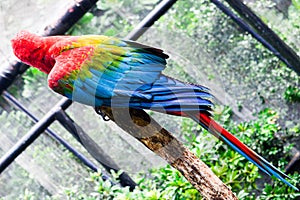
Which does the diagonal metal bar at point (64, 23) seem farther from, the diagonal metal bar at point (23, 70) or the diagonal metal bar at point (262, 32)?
the diagonal metal bar at point (262, 32)

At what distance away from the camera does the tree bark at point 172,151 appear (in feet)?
2.81

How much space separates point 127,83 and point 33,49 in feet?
0.64

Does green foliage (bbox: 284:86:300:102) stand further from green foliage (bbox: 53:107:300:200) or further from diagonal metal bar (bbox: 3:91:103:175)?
diagonal metal bar (bbox: 3:91:103:175)

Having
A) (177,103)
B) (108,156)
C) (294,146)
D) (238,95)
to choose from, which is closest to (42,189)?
(108,156)

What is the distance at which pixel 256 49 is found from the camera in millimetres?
1491

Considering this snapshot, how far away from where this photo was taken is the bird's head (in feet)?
3.05

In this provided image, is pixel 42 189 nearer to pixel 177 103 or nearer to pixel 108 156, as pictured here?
pixel 108 156

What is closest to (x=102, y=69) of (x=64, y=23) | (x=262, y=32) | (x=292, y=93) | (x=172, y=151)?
(x=172, y=151)

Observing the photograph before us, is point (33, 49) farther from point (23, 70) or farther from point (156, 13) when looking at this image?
point (156, 13)

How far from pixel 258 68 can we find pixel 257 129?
0.19 meters

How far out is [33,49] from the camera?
93cm

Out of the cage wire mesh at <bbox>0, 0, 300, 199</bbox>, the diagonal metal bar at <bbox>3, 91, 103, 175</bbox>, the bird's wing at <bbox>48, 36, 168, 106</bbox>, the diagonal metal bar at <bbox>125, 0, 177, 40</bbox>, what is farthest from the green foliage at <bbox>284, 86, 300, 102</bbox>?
the bird's wing at <bbox>48, 36, 168, 106</bbox>

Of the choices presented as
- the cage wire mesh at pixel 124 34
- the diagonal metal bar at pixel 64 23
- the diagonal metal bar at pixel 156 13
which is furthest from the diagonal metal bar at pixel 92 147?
the diagonal metal bar at pixel 156 13

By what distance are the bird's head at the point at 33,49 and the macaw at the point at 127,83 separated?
3cm
